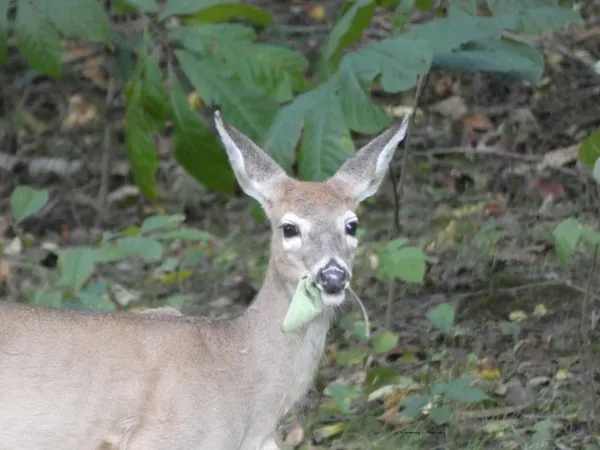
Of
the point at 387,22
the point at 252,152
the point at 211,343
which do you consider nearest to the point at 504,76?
the point at 252,152

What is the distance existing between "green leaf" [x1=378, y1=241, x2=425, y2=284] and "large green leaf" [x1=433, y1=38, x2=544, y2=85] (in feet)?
2.99

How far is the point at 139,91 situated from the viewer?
22.1 feet

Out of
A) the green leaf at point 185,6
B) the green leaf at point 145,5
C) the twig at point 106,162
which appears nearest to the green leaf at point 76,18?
the green leaf at point 145,5

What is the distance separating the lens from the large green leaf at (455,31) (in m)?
5.92

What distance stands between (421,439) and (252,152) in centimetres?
160

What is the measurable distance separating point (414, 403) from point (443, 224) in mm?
2810

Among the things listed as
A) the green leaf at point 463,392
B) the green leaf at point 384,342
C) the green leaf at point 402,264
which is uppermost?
the green leaf at point 402,264

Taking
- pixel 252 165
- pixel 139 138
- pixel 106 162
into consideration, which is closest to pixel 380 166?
pixel 252 165

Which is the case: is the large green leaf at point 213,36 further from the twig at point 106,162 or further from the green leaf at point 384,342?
the twig at point 106,162

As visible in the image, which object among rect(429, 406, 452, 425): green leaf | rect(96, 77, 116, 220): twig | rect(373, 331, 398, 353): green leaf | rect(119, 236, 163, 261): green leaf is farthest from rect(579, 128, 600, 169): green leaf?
rect(96, 77, 116, 220): twig

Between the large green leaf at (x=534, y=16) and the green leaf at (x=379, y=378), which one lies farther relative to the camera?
the green leaf at (x=379, y=378)

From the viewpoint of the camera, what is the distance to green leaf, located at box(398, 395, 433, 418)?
19.8 ft

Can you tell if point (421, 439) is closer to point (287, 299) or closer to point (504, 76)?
point (287, 299)

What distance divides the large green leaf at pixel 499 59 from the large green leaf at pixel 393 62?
1.83 ft
